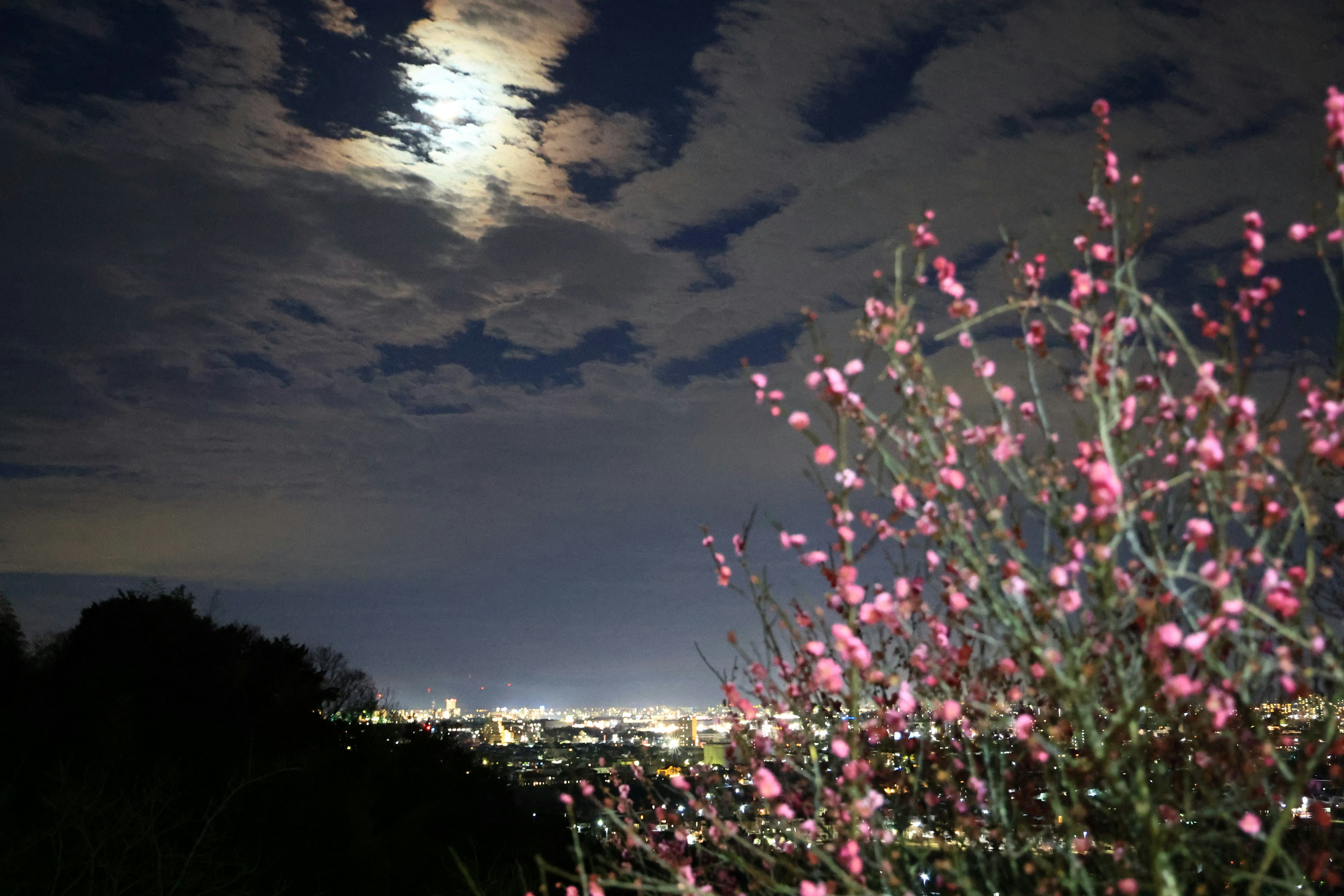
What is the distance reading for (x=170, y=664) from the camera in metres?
16.3

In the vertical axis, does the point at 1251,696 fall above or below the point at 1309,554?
below

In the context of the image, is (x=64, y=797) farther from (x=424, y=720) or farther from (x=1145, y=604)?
(x=424, y=720)

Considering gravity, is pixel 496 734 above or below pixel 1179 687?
below

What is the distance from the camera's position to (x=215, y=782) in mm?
11680

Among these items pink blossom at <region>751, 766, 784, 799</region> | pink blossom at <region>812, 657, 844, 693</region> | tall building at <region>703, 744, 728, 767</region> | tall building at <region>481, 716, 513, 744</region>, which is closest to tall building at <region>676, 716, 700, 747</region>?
tall building at <region>703, 744, 728, 767</region>

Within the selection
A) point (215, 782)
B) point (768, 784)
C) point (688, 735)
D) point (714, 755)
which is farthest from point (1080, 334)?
point (215, 782)

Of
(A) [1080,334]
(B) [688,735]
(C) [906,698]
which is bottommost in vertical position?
(B) [688,735]

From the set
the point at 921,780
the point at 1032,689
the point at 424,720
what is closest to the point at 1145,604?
the point at 1032,689

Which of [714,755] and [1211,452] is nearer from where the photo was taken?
[1211,452]

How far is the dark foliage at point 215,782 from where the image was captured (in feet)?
23.2

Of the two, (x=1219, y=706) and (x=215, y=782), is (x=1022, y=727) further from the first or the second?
(x=215, y=782)

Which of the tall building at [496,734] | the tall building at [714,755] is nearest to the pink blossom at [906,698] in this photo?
the tall building at [714,755]

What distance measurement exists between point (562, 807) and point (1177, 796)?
12.0m

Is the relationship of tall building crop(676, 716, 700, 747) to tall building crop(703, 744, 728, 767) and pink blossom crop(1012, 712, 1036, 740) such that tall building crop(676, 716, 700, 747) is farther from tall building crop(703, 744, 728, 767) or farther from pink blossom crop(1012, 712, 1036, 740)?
pink blossom crop(1012, 712, 1036, 740)
